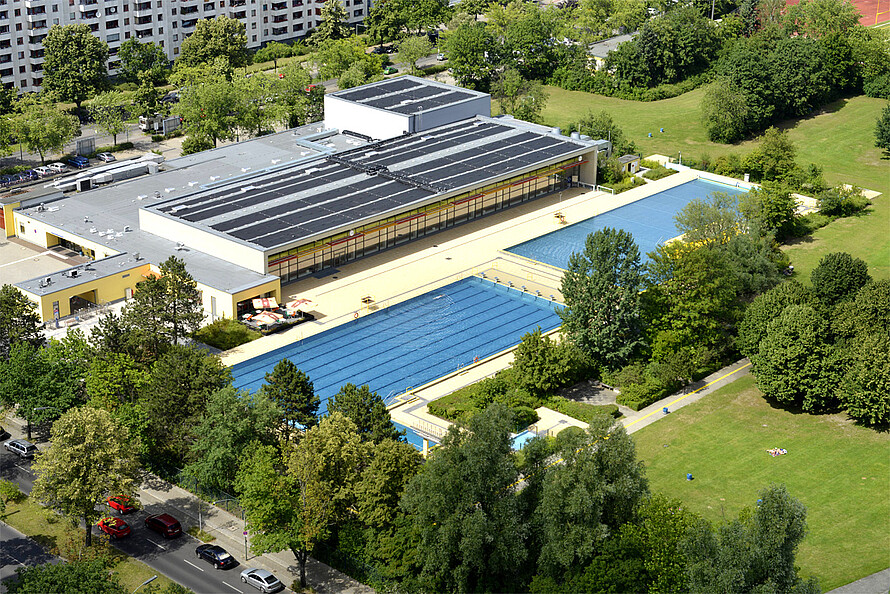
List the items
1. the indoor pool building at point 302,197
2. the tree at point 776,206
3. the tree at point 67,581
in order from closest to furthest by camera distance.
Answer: the tree at point 67,581 → the indoor pool building at point 302,197 → the tree at point 776,206

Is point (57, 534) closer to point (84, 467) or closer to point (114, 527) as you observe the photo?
point (114, 527)

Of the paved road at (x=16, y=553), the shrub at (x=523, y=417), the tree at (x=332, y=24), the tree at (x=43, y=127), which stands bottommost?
the paved road at (x=16, y=553)

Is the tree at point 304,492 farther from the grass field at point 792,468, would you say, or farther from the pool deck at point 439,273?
the grass field at point 792,468

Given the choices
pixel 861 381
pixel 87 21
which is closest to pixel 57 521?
pixel 861 381

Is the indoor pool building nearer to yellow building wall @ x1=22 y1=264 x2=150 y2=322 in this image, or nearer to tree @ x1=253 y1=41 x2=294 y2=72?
yellow building wall @ x1=22 y1=264 x2=150 y2=322

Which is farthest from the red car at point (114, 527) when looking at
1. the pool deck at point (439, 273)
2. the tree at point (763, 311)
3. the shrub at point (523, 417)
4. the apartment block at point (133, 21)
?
the apartment block at point (133, 21)

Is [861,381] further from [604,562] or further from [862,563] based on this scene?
[604,562]
